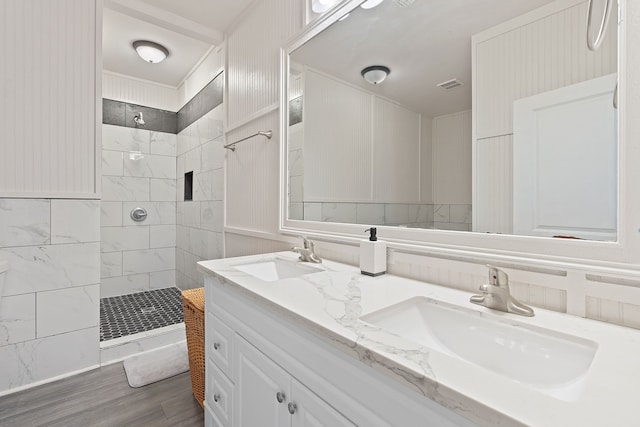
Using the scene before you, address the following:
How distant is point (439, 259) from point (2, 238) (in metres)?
2.25

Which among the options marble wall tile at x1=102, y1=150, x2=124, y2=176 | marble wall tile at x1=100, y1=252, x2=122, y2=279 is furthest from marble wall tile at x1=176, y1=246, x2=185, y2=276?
marble wall tile at x1=102, y1=150, x2=124, y2=176

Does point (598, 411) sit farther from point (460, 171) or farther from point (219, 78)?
point (219, 78)

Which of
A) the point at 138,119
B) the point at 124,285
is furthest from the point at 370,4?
the point at 124,285

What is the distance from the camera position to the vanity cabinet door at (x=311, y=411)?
63cm

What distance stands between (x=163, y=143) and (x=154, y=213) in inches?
33.2

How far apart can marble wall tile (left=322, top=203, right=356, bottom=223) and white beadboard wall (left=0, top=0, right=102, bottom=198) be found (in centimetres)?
151

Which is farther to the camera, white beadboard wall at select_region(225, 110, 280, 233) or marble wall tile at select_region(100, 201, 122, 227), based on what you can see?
marble wall tile at select_region(100, 201, 122, 227)

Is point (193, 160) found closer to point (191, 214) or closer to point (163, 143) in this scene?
point (191, 214)

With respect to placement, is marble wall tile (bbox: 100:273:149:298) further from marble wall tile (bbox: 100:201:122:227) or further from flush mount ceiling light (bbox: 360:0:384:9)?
flush mount ceiling light (bbox: 360:0:384:9)

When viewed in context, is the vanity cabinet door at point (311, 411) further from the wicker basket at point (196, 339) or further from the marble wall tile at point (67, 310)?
the marble wall tile at point (67, 310)

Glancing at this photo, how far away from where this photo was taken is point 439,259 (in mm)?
975

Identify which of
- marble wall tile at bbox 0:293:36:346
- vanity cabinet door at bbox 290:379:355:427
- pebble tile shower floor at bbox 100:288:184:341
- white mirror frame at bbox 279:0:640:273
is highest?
white mirror frame at bbox 279:0:640:273

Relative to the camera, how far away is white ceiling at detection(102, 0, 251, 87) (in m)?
2.03

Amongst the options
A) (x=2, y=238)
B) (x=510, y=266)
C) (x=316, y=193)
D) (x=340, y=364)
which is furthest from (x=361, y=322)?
(x=2, y=238)
